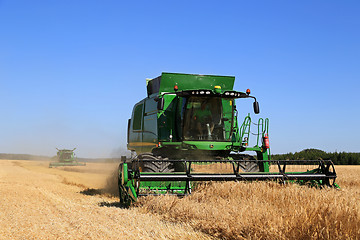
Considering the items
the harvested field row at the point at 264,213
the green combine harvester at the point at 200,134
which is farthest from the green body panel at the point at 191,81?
the harvested field row at the point at 264,213

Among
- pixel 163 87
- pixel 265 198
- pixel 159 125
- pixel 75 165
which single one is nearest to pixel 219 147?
pixel 159 125

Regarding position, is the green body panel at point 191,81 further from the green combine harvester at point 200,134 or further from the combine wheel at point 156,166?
the combine wheel at point 156,166

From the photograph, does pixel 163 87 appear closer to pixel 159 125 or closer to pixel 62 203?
pixel 159 125

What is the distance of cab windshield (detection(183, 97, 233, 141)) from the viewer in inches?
364

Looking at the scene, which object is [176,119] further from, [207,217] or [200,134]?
[207,217]

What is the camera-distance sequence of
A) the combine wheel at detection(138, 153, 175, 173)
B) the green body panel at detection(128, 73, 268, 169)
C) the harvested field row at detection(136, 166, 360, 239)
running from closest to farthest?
the harvested field row at detection(136, 166, 360, 239)
the combine wheel at detection(138, 153, 175, 173)
the green body panel at detection(128, 73, 268, 169)

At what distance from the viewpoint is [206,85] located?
34.7 feet

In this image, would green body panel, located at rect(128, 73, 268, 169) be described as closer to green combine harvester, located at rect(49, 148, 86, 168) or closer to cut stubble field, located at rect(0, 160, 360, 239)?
cut stubble field, located at rect(0, 160, 360, 239)

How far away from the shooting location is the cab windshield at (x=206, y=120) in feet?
30.3

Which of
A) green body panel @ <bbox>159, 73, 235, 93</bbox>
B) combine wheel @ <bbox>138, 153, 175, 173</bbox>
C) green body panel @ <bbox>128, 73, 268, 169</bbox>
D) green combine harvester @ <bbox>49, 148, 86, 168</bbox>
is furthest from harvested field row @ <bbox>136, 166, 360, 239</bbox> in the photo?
green combine harvester @ <bbox>49, 148, 86, 168</bbox>

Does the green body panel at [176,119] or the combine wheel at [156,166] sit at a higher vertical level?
the green body panel at [176,119]

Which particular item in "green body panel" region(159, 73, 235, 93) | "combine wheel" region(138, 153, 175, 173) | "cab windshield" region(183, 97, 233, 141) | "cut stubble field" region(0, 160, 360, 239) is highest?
"green body panel" region(159, 73, 235, 93)

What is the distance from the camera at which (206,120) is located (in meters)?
9.38

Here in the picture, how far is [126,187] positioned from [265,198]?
257cm
